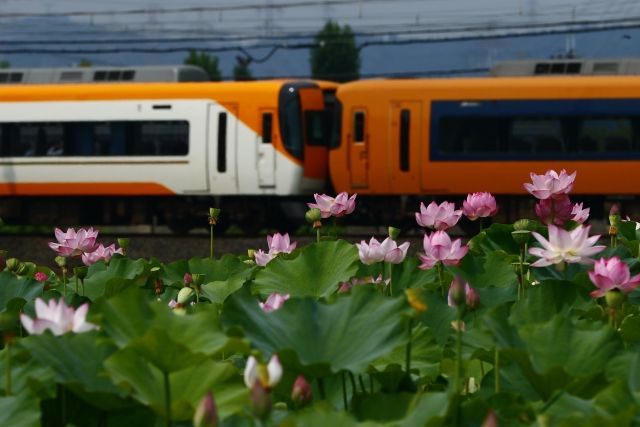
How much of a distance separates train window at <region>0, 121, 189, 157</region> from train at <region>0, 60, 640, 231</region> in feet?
0.05

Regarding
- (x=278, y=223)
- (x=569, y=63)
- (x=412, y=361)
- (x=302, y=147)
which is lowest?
(x=278, y=223)

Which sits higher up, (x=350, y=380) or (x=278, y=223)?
(x=350, y=380)

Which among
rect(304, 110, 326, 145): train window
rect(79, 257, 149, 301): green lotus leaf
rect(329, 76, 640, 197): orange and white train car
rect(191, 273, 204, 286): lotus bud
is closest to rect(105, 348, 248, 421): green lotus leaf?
rect(191, 273, 204, 286): lotus bud

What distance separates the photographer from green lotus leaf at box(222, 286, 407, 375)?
1672 mm

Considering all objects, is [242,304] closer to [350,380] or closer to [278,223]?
[350,380]

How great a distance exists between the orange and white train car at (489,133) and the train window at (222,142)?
181cm

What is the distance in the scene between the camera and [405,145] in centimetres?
1784

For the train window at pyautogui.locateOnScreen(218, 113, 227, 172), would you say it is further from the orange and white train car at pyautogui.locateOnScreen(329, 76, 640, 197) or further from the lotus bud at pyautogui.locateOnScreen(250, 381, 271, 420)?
the lotus bud at pyautogui.locateOnScreen(250, 381, 271, 420)

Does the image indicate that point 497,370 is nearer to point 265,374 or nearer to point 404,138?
point 265,374

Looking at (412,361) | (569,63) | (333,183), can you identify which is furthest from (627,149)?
(412,361)

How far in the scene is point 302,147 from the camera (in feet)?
60.1

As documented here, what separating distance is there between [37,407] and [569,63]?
17516 mm

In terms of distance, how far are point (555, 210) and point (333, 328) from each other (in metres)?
1.12

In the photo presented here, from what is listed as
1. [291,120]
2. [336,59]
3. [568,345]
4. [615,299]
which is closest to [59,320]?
[568,345]
